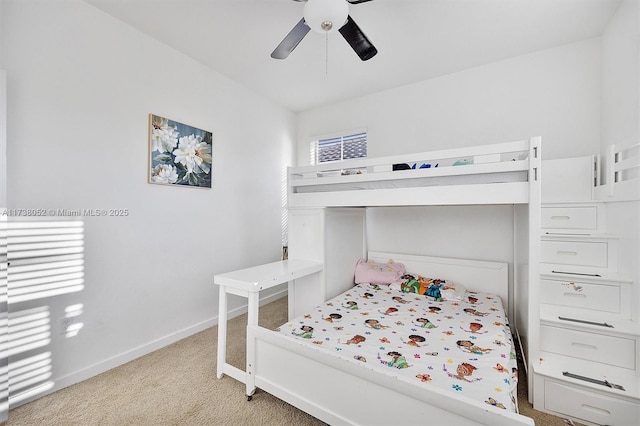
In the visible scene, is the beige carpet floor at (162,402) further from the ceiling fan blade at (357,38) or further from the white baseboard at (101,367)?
the ceiling fan blade at (357,38)

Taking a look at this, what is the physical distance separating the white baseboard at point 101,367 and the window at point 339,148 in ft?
8.38

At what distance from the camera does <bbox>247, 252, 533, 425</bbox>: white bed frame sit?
39.9 inches

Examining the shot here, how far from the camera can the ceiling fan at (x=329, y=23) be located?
59.4 inches

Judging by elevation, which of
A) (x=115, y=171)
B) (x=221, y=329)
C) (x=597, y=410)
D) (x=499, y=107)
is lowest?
(x=597, y=410)

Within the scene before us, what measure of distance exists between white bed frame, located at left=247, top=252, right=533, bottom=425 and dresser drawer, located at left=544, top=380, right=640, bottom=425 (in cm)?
101

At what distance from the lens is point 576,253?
1.99 meters

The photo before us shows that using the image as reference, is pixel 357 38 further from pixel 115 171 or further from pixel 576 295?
pixel 576 295

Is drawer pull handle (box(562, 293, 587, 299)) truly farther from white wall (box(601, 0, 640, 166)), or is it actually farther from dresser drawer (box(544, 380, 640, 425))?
white wall (box(601, 0, 640, 166))

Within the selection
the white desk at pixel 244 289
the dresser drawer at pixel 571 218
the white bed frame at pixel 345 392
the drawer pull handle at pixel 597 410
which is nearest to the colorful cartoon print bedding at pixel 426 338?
the white bed frame at pixel 345 392

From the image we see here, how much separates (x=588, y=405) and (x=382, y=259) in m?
2.00

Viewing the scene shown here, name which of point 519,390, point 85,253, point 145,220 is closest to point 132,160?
point 145,220

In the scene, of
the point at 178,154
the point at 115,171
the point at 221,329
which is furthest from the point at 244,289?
the point at 178,154

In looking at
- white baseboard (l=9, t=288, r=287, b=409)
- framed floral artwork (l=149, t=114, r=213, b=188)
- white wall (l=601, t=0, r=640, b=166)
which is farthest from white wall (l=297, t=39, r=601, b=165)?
white baseboard (l=9, t=288, r=287, b=409)

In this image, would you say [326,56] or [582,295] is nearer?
[582,295]
